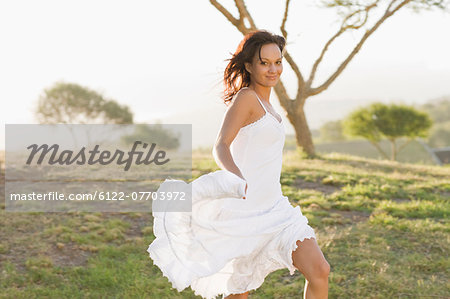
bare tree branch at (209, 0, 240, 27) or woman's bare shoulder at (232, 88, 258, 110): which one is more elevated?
bare tree branch at (209, 0, 240, 27)

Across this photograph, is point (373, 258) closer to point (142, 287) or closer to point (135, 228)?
point (142, 287)

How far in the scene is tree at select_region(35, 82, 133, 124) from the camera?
95.5 ft

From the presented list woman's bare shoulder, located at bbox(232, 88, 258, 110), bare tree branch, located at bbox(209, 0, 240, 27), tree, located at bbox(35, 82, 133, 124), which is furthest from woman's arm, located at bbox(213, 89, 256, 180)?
tree, located at bbox(35, 82, 133, 124)

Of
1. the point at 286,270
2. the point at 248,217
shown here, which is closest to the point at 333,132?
the point at 286,270

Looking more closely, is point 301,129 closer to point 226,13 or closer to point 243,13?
point 243,13

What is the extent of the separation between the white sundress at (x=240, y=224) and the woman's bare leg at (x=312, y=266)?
0.05 metres

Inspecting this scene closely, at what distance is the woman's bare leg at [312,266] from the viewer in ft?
9.59

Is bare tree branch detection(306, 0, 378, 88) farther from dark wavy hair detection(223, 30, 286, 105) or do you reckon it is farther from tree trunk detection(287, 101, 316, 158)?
dark wavy hair detection(223, 30, 286, 105)

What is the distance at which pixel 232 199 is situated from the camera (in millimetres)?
3133

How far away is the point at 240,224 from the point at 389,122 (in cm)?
2839

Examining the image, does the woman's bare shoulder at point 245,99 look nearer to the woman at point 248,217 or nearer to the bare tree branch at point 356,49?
the woman at point 248,217

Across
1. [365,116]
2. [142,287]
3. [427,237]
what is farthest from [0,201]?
[365,116]

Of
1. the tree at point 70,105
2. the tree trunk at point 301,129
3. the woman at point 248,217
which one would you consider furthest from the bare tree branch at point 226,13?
the tree at point 70,105

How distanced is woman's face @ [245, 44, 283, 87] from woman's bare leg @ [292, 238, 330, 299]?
1074mm
